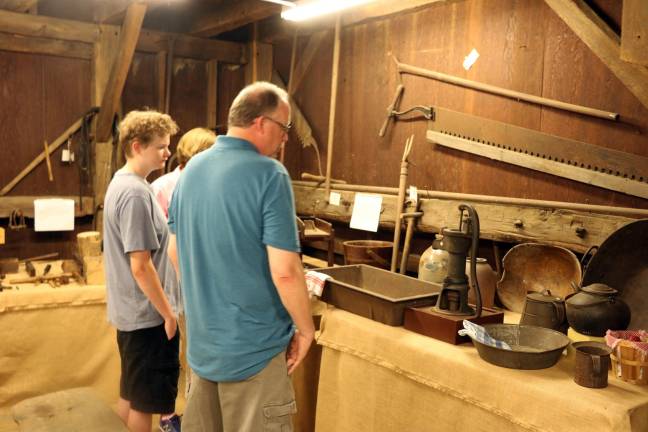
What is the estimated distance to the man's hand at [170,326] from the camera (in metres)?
2.61

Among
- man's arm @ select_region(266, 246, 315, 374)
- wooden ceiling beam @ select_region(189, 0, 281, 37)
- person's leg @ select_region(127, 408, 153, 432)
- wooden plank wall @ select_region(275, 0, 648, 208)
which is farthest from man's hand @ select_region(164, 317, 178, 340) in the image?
wooden ceiling beam @ select_region(189, 0, 281, 37)

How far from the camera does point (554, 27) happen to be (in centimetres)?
306

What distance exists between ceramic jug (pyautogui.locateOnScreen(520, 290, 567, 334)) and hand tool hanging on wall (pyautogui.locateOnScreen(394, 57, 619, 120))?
3.19 ft

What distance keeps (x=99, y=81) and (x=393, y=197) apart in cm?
223

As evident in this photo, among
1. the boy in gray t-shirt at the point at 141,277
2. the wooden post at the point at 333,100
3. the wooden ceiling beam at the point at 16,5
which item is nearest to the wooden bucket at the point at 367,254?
the wooden post at the point at 333,100

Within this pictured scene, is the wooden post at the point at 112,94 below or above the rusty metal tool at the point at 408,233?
above

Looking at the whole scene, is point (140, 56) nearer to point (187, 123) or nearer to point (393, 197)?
point (187, 123)

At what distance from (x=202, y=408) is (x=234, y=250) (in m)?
0.58

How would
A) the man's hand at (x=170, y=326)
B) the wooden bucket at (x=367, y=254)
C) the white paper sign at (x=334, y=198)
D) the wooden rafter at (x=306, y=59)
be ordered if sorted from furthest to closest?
the wooden rafter at (x=306, y=59), the white paper sign at (x=334, y=198), the wooden bucket at (x=367, y=254), the man's hand at (x=170, y=326)

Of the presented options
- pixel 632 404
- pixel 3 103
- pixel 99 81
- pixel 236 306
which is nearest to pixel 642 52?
pixel 632 404

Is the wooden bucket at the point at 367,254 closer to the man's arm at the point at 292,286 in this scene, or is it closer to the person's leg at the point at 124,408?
the person's leg at the point at 124,408

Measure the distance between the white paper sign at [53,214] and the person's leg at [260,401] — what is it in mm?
2858

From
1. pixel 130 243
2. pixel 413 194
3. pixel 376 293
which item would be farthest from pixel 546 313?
pixel 130 243

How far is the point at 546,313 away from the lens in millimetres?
2381
